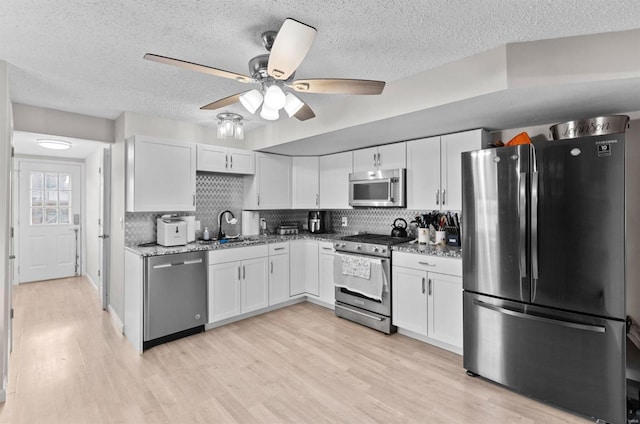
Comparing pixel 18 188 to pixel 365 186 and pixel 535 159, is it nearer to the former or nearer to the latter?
pixel 365 186

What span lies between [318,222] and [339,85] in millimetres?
2964

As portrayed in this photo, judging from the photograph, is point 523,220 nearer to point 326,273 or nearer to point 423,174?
point 423,174

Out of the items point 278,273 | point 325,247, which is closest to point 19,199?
point 278,273

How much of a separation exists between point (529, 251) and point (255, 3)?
230 centimetres

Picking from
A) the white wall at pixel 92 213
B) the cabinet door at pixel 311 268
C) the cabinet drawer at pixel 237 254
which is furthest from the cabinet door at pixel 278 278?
the white wall at pixel 92 213

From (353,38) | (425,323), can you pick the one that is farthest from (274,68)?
(425,323)

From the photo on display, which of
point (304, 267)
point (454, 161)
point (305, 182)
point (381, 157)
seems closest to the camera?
point (454, 161)

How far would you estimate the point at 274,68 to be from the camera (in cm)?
167

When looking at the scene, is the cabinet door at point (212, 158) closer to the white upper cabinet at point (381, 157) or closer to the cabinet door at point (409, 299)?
the white upper cabinet at point (381, 157)

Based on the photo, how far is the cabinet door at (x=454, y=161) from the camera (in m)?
3.03

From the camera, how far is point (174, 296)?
3.18m

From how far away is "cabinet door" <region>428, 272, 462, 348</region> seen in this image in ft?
9.27

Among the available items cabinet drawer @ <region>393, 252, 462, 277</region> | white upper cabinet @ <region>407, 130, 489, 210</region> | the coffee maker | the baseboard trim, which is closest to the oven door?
cabinet drawer @ <region>393, 252, 462, 277</region>

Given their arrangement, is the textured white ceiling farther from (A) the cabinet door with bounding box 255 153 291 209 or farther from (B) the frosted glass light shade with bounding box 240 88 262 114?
(A) the cabinet door with bounding box 255 153 291 209
